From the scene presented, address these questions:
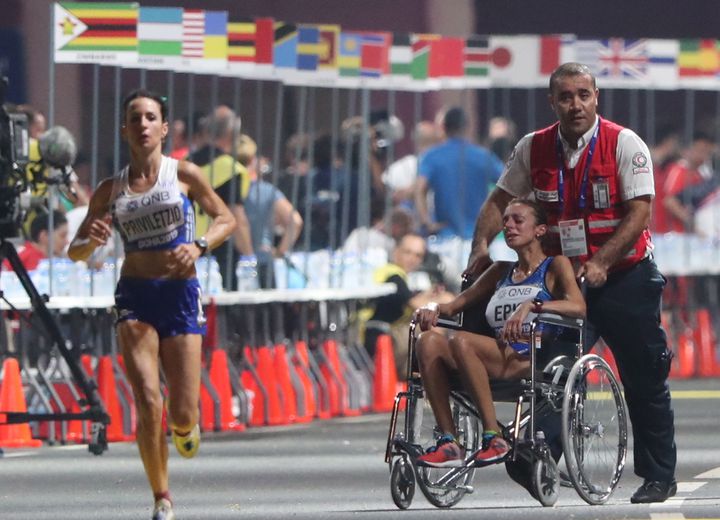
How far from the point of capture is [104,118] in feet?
61.2

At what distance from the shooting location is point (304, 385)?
56.1ft

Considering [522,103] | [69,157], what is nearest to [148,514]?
[69,157]

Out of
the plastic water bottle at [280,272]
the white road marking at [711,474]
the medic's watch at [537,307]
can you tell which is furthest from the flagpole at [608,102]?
the medic's watch at [537,307]

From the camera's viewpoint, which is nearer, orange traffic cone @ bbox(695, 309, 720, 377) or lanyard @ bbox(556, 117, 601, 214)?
lanyard @ bbox(556, 117, 601, 214)

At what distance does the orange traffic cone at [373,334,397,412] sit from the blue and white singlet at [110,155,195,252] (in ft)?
24.3

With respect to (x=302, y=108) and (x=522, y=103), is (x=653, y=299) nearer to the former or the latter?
(x=302, y=108)

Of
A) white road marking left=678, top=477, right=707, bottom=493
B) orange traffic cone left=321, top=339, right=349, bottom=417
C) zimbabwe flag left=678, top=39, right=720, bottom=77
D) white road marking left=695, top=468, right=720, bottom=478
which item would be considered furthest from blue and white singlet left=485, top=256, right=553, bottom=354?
zimbabwe flag left=678, top=39, right=720, bottom=77

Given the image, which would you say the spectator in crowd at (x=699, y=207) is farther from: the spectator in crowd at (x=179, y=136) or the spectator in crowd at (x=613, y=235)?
the spectator in crowd at (x=613, y=235)

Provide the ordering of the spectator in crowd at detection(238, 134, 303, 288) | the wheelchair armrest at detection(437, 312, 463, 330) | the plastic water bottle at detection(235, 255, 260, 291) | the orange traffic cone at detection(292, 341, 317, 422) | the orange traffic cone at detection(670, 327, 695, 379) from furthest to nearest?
the orange traffic cone at detection(670, 327, 695, 379), the spectator in crowd at detection(238, 134, 303, 288), the plastic water bottle at detection(235, 255, 260, 291), the orange traffic cone at detection(292, 341, 317, 422), the wheelchair armrest at detection(437, 312, 463, 330)

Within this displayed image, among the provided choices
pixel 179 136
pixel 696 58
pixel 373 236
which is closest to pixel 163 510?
pixel 179 136

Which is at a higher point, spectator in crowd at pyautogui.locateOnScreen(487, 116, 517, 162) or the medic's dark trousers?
spectator in crowd at pyautogui.locateOnScreen(487, 116, 517, 162)

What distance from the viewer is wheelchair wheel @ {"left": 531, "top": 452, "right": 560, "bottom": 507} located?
10492 mm

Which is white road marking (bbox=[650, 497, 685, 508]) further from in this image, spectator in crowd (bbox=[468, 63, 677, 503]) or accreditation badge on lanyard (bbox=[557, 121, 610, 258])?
accreditation badge on lanyard (bbox=[557, 121, 610, 258])

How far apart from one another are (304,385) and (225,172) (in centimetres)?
163
